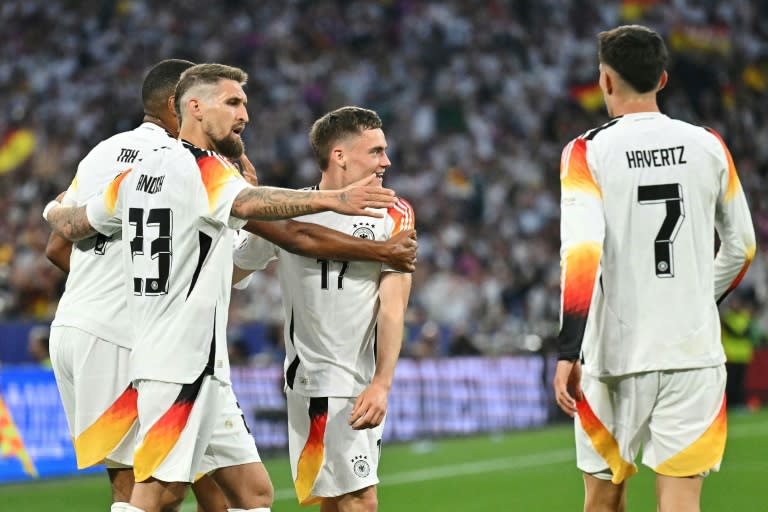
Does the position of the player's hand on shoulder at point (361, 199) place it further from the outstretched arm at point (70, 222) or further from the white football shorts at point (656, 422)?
the outstretched arm at point (70, 222)

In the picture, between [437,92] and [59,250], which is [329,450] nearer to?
[59,250]

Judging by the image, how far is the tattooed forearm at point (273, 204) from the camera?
465cm

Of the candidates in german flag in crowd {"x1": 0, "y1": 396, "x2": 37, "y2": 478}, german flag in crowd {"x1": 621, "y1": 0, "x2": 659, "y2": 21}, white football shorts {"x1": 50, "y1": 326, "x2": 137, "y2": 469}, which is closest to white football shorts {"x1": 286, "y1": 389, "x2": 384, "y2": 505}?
white football shorts {"x1": 50, "y1": 326, "x2": 137, "y2": 469}

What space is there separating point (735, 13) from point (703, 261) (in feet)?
76.1

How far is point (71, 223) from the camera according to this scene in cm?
529

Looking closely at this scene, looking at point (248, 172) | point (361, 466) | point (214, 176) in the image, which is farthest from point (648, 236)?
point (248, 172)

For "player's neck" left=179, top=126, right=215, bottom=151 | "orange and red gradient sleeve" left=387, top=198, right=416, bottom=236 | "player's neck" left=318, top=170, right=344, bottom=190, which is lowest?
"orange and red gradient sleeve" left=387, top=198, right=416, bottom=236

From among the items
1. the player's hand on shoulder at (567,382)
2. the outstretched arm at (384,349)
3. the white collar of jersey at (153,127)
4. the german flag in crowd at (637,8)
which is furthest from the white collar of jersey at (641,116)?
the german flag in crowd at (637,8)

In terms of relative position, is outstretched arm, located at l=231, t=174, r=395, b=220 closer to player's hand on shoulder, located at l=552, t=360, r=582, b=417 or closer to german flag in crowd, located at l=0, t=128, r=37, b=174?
player's hand on shoulder, located at l=552, t=360, r=582, b=417

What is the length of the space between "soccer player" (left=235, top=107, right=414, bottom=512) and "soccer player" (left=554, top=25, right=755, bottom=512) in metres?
0.82

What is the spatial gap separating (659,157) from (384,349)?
1345 millimetres

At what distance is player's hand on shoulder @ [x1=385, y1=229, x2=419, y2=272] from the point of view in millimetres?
5082

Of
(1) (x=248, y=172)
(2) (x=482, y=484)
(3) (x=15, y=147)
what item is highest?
(3) (x=15, y=147)

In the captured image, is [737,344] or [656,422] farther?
[737,344]
